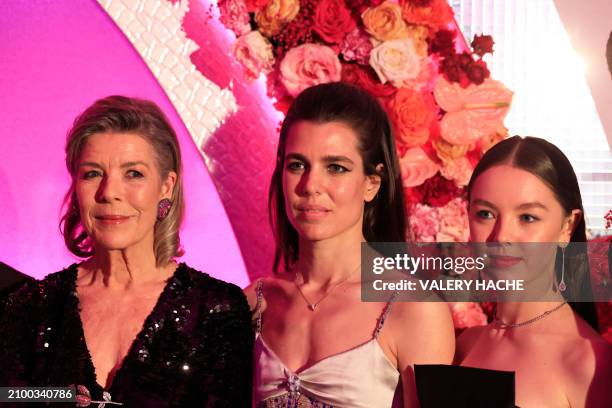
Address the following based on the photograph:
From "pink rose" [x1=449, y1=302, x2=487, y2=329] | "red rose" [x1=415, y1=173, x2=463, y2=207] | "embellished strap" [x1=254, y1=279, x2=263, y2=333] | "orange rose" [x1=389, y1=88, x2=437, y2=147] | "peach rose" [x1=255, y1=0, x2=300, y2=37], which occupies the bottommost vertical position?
"embellished strap" [x1=254, y1=279, x2=263, y2=333]

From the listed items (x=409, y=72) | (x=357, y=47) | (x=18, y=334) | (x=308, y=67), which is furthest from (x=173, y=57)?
(x=18, y=334)

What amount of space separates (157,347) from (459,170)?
56.2 inches

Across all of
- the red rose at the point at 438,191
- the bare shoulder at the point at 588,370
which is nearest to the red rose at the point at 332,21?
the red rose at the point at 438,191

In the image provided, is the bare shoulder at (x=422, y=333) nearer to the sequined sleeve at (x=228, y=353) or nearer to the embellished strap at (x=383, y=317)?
the embellished strap at (x=383, y=317)

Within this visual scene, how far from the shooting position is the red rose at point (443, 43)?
3.55m

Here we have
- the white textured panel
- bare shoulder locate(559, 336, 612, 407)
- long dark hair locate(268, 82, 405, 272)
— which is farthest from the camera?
the white textured panel

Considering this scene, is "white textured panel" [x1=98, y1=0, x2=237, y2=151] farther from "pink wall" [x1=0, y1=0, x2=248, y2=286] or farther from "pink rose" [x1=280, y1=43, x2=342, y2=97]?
"pink rose" [x1=280, y1=43, x2=342, y2=97]

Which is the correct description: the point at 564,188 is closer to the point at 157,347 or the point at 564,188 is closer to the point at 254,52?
the point at 157,347

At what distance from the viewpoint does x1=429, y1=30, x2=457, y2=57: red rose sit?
3.55m

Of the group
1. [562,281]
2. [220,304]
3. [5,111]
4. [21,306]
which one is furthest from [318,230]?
[5,111]

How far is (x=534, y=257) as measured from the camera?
2.61m

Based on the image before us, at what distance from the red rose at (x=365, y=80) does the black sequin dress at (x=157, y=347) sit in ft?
3.46

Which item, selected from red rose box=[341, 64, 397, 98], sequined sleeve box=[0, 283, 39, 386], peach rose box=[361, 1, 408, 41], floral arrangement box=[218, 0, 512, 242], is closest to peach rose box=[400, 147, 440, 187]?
floral arrangement box=[218, 0, 512, 242]

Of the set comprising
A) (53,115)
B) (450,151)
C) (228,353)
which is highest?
(53,115)
